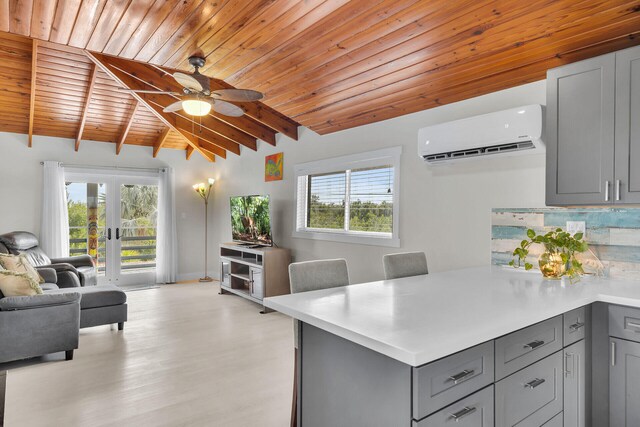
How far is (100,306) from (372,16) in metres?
3.78

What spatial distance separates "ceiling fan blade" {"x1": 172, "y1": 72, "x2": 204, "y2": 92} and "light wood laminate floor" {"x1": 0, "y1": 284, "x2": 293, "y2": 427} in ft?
7.66

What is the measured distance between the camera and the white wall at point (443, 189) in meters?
2.87

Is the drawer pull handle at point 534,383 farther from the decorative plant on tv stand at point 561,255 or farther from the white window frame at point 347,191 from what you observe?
the white window frame at point 347,191

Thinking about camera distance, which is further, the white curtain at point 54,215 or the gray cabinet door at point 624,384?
the white curtain at point 54,215

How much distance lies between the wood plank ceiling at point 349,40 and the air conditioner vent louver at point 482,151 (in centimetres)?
52

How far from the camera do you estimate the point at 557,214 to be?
265 cm

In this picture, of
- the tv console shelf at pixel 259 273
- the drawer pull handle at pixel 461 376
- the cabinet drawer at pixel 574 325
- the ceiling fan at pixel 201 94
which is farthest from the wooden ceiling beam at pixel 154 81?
the cabinet drawer at pixel 574 325

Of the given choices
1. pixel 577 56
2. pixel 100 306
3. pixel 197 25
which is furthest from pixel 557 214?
pixel 100 306

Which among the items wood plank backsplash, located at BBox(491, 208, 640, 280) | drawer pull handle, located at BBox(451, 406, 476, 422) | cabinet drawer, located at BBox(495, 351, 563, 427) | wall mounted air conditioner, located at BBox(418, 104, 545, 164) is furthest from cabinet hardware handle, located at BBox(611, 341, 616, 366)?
wall mounted air conditioner, located at BBox(418, 104, 545, 164)

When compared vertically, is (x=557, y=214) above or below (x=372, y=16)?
below

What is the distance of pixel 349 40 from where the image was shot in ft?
9.00

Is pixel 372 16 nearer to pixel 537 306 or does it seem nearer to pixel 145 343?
pixel 537 306

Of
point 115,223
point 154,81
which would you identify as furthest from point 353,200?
point 115,223

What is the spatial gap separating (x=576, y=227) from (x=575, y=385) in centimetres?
112
